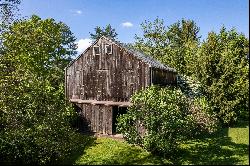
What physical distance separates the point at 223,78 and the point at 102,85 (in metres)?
12.7

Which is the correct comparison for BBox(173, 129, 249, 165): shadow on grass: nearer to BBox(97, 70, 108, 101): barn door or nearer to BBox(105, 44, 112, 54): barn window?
BBox(97, 70, 108, 101): barn door

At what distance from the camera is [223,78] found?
111 feet

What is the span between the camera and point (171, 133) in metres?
23.0

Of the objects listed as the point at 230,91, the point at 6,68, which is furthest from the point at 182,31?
the point at 6,68

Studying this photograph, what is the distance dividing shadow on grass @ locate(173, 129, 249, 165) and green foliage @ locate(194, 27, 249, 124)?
5.12 m

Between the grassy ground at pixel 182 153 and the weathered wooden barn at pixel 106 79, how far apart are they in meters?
2.94

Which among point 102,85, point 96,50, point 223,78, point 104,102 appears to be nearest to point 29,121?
point 104,102

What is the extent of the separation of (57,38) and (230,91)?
1310 inches

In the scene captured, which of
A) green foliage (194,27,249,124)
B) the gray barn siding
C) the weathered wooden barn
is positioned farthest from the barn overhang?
green foliage (194,27,249,124)

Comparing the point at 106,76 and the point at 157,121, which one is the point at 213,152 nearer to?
the point at 157,121

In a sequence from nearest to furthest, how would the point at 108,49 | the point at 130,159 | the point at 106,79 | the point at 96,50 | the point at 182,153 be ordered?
the point at 130,159 < the point at 182,153 < the point at 108,49 < the point at 106,79 < the point at 96,50

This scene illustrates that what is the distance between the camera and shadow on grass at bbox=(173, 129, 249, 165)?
2159 cm

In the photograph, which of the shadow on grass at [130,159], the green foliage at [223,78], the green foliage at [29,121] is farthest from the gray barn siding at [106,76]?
the green foliage at [223,78]

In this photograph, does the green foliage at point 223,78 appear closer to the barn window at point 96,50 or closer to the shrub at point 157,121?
the shrub at point 157,121
